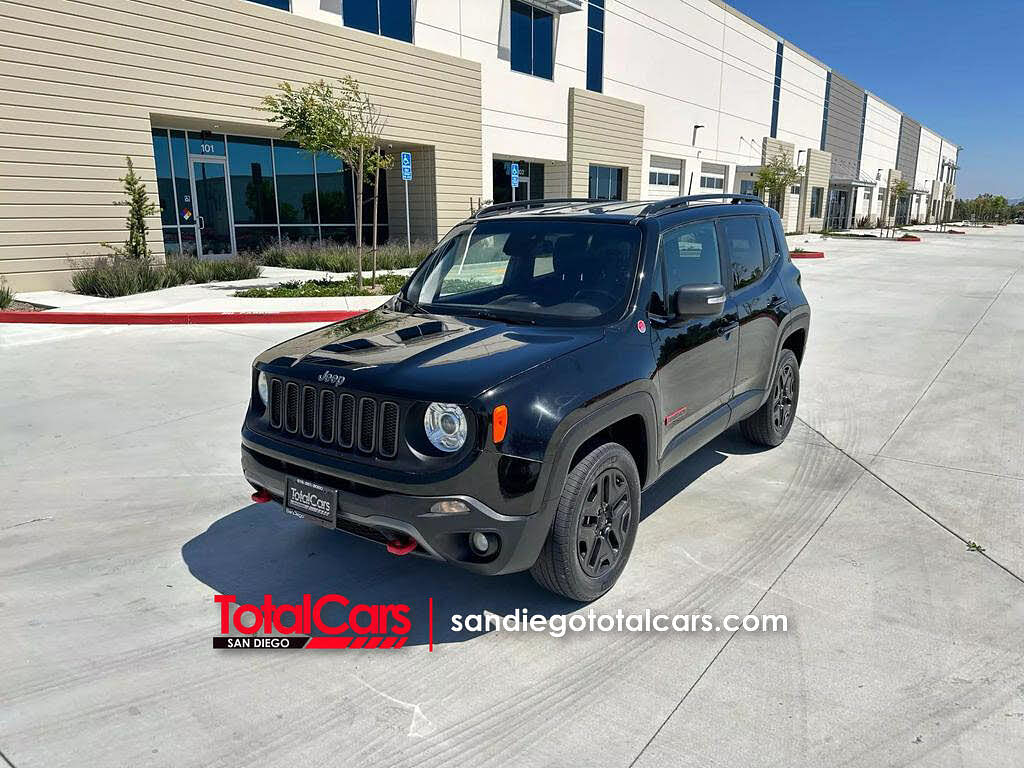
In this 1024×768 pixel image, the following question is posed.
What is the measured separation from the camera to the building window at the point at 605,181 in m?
30.6

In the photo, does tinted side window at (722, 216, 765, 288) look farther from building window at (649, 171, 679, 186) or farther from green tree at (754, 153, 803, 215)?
green tree at (754, 153, 803, 215)

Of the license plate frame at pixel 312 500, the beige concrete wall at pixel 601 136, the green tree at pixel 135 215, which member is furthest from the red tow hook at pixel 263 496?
the beige concrete wall at pixel 601 136

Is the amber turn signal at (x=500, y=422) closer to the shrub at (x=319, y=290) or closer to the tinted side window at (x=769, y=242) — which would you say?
the tinted side window at (x=769, y=242)

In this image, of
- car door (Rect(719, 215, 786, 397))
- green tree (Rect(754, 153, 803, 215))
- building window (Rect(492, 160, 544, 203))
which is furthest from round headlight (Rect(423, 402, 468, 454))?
green tree (Rect(754, 153, 803, 215))

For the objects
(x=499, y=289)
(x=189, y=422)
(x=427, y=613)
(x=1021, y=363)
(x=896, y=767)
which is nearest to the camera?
(x=896, y=767)

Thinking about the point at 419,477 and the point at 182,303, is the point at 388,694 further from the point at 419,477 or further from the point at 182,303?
the point at 182,303

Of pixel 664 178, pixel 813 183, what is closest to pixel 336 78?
pixel 664 178

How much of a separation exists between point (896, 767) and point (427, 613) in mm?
1978

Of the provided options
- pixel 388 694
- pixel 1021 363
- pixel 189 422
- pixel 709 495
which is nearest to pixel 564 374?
pixel 388 694

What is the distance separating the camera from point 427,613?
345 centimetres

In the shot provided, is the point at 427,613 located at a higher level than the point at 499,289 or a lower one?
lower

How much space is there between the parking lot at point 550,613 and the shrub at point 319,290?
24.9ft

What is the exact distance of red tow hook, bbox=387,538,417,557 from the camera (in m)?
3.06
